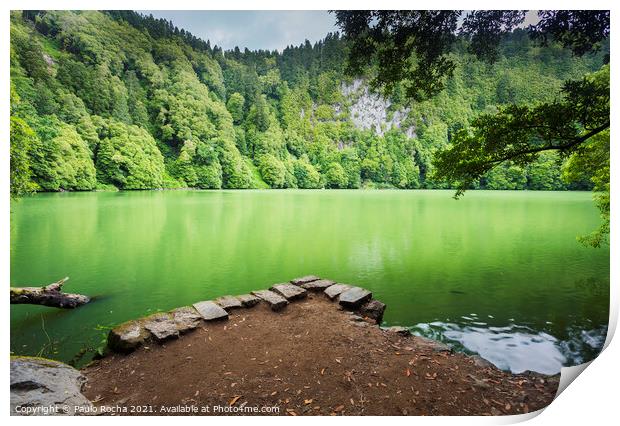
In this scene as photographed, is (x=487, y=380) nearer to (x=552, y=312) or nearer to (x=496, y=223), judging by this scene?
(x=552, y=312)

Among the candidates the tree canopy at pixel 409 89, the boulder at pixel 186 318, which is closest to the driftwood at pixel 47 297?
the tree canopy at pixel 409 89

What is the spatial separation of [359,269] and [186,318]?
13.2ft

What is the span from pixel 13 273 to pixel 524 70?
803 centimetres

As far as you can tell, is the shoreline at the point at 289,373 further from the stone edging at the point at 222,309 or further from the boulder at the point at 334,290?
the boulder at the point at 334,290

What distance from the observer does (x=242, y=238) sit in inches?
363

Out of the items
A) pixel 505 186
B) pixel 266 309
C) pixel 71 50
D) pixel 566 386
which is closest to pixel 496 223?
pixel 505 186

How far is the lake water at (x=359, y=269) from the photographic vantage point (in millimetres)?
3637

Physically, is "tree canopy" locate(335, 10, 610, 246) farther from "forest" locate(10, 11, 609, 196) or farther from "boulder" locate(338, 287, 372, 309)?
"boulder" locate(338, 287, 372, 309)

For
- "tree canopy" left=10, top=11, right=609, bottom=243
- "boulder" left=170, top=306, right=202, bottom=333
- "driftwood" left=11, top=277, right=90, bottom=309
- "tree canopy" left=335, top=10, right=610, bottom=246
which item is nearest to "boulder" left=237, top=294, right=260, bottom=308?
"boulder" left=170, top=306, right=202, bottom=333

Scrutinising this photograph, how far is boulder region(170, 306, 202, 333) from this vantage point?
292 centimetres

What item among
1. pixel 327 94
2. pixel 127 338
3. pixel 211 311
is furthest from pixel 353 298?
pixel 327 94

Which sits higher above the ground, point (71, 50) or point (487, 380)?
point (71, 50)

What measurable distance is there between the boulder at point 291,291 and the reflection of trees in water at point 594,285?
4.75 meters
